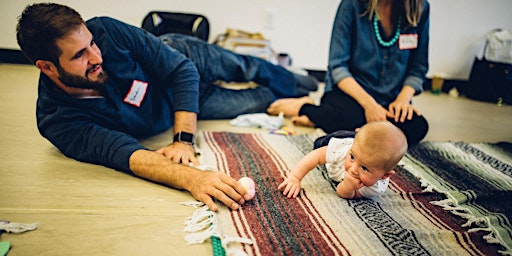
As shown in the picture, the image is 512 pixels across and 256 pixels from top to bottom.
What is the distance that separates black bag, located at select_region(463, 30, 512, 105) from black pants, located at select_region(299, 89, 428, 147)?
5.88 feet

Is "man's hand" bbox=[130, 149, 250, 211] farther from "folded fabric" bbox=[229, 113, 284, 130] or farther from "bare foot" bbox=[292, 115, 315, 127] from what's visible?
"bare foot" bbox=[292, 115, 315, 127]

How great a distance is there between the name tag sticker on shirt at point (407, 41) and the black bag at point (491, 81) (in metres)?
1.78

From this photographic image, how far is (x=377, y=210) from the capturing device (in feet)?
3.97

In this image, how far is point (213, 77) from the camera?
6.53ft

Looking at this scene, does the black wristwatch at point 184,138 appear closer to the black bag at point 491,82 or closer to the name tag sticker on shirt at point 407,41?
the name tag sticker on shirt at point 407,41

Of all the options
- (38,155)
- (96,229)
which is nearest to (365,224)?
(96,229)

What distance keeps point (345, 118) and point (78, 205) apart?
119 cm

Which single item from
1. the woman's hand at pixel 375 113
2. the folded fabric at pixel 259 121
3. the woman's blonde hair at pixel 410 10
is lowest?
the folded fabric at pixel 259 121

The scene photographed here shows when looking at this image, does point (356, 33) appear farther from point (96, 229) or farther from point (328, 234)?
point (96, 229)

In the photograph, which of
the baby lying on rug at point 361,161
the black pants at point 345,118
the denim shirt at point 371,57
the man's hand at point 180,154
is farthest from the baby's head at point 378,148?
the denim shirt at point 371,57

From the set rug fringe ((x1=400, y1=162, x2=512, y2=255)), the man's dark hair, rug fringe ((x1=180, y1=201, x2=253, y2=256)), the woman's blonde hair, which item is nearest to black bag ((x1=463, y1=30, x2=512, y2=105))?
the woman's blonde hair

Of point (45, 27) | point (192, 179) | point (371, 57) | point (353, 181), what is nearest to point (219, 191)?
point (192, 179)

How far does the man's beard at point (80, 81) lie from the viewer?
4.19 ft

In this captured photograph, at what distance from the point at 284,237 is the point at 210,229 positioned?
0.65 feet
